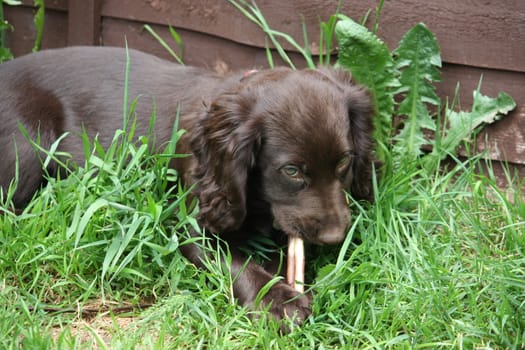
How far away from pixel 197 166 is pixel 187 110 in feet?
1.21

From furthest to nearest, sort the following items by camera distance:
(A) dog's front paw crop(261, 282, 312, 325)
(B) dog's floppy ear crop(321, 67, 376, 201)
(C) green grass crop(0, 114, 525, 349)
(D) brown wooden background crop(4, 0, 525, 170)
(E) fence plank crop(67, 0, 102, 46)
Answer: (E) fence plank crop(67, 0, 102, 46)
(D) brown wooden background crop(4, 0, 525, 170)
(B) dog's floppy ear crop(321, 67, 376, 201)
(A) dog's front paw crop(261, 282, 312, 325)
(C) green grass crop(0, 114, 525, 349)

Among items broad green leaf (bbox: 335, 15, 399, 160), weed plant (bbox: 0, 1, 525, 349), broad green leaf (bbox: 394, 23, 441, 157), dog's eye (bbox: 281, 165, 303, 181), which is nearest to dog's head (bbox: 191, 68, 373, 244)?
dog's eye (bbox: 281, 165, 303, 181)

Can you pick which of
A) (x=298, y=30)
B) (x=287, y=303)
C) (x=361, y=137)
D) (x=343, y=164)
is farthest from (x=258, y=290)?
(x=298, y=30)

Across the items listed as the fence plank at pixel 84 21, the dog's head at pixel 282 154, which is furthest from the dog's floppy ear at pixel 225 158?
the fence plank at pixel 84 21

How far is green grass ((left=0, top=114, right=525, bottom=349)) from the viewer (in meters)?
2.58

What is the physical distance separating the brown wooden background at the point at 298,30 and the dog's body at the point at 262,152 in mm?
760

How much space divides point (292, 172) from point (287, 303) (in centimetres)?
48

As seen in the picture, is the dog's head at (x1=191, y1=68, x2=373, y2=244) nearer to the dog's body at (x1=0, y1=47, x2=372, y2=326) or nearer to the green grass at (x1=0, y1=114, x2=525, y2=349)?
the dog's body at (x1=0, y1=47, x2=372, y2=326)

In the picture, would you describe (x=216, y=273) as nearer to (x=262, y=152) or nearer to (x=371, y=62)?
(x=262, y=152)

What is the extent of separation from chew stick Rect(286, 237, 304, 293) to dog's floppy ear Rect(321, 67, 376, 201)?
41 cm

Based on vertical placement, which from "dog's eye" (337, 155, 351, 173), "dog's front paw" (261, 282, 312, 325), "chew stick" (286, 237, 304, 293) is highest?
"dog's eye" (337, 155, 351, 173)

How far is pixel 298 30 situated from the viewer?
4.06m

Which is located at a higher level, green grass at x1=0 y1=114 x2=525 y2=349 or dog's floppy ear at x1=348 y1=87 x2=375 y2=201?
dog's floppy ear at x1=348 y1=87 x2=375 y2=201

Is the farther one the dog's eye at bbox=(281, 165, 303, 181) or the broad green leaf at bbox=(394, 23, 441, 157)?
the broad green leaf at bbox=(394, 23, 441, 157)
